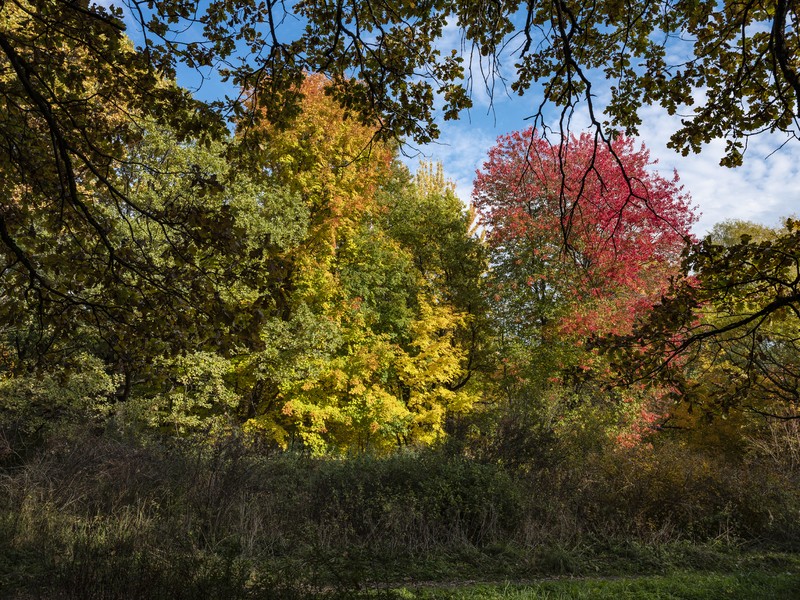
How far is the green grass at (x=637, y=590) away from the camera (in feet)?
20.0

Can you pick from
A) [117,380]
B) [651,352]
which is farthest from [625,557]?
[117,380]

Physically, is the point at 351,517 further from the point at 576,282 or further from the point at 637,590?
the point at 576,282

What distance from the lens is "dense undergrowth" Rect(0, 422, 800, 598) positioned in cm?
568

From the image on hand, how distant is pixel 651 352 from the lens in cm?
521

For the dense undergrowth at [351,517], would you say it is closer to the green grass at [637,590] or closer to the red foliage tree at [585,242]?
the green grass at [637,590]

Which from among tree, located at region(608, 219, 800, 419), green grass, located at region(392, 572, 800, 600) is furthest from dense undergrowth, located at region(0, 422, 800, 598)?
tree, located at region(608, 219, 800, 419)

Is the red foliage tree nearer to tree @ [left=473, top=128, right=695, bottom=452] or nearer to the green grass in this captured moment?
tree @ [left=473, top=128, right=695, bottom=452]

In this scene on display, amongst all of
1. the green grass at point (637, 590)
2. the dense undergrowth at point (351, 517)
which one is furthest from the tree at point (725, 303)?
the dense undergrowth at point (351, 517)

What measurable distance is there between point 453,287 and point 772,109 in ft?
45.5

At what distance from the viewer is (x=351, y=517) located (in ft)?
29.7

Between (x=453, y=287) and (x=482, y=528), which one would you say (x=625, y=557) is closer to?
(x=482, y=528)

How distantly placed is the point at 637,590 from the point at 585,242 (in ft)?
29.1

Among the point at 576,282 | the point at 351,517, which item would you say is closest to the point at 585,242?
the point at 576,282

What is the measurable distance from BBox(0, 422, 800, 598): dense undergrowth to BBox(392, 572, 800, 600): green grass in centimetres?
66
